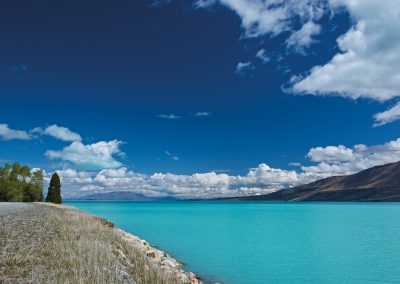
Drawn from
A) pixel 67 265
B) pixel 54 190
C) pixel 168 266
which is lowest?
pixel 168 266

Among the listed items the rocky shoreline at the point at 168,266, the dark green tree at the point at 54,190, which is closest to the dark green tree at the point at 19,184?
the dark green tree at the point at 54,190

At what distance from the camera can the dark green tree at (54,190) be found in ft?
329

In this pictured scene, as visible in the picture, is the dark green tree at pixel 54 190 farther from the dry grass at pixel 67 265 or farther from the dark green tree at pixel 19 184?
the dry grass at pixel 67 265

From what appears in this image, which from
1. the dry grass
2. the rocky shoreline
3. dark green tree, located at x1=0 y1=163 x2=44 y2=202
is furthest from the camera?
dark green tree, located at x1=0 y1=163 x2=44 y2=202

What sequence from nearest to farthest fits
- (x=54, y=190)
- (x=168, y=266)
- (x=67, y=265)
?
(x=67, y=265), (x=168, y=266), (x=54, y=190)

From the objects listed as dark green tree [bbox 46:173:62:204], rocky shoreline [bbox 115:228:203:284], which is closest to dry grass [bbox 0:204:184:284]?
rocky shoreline [bbox 115:228:203:284]

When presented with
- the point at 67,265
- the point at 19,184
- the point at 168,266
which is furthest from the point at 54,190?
the point at 67,265

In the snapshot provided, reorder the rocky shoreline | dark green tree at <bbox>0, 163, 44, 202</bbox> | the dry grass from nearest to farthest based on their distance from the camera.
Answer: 1. the dry grass
2. the rocky shoreline
3. dark green tree at <bbox>0, 163, 44, 202</bbox>

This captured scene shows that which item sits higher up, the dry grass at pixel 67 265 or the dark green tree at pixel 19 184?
the dark green tree at pixel 19 184

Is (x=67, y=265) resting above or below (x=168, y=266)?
above

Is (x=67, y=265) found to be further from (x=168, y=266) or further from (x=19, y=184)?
(x=19, y=184)

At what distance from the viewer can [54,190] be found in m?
101

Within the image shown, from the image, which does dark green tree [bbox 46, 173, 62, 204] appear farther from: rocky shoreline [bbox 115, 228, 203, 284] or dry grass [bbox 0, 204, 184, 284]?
dry grass [bbox 0, 204, 184, 284]

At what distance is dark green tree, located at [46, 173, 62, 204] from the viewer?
329 feet
